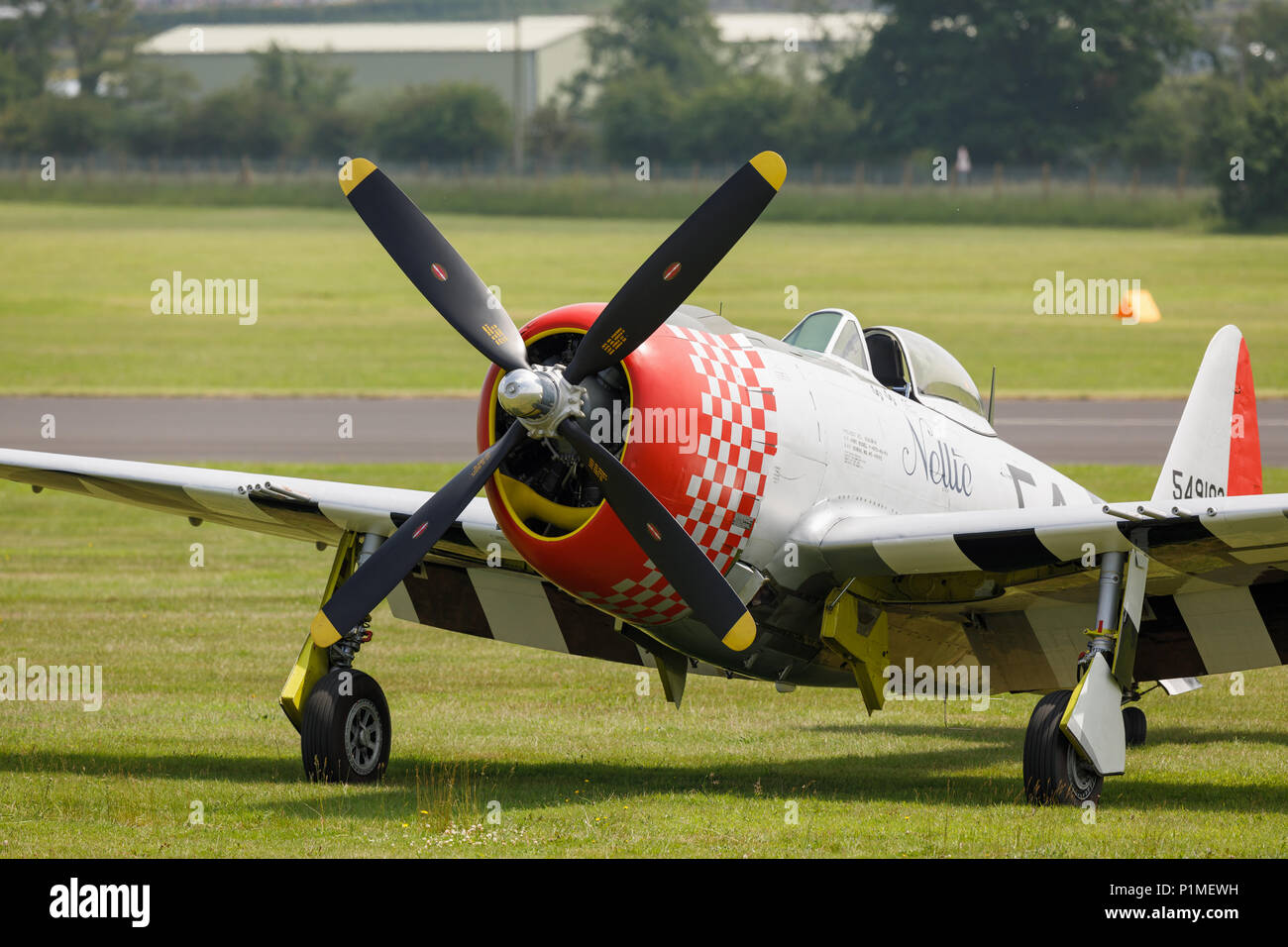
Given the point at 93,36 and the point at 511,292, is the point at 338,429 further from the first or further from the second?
the point at 93,36

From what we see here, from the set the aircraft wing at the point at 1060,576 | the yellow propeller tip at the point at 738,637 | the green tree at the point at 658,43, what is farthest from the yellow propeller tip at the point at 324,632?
the green tree at the point at 658,43

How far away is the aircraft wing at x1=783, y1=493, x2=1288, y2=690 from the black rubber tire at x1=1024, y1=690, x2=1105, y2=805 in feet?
2.83

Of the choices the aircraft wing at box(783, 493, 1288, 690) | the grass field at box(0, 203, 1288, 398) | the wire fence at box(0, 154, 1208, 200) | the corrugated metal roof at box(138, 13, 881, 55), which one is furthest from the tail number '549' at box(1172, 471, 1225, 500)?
the corrugated metal roof at box(138, 13, 881, 55)

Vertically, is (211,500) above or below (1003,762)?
above

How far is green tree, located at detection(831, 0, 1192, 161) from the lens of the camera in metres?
89.1

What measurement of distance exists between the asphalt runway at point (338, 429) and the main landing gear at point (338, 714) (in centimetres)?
1993

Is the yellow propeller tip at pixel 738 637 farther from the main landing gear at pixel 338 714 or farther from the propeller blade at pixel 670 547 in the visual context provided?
the main landing gear at pixel 338 714

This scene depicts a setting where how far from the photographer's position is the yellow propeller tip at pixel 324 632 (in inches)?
376

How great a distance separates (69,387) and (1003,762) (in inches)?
1449

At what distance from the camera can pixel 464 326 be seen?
955cm

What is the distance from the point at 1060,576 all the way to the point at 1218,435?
2.86 m

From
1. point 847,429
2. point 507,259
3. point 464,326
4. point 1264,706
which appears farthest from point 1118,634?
point 507,259

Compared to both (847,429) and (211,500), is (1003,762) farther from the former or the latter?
(211,500)

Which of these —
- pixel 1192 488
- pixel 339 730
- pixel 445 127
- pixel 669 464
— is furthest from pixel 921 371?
pixel 445 127
